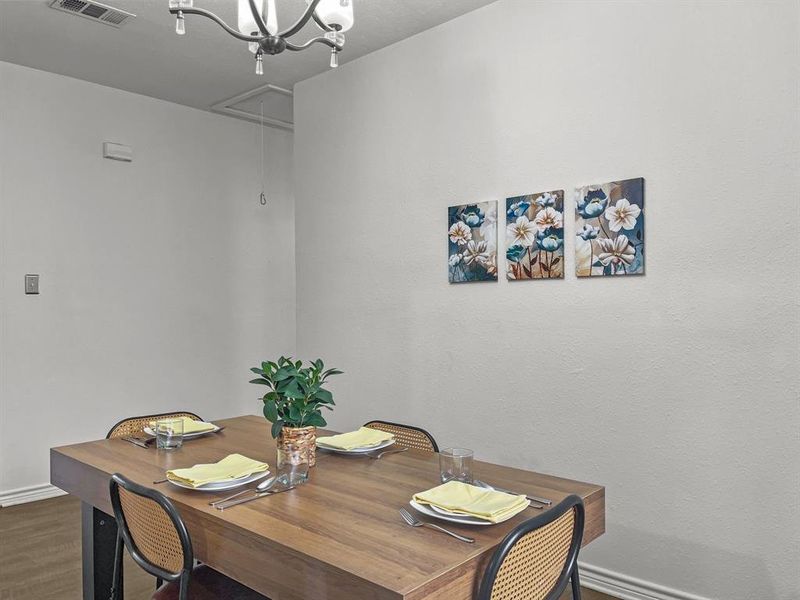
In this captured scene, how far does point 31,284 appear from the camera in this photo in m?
4.00

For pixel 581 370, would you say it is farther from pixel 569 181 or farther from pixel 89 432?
pixel 89 432

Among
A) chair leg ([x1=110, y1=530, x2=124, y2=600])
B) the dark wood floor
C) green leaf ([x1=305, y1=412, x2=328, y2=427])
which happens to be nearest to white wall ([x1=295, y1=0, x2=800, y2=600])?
the dark wood floor

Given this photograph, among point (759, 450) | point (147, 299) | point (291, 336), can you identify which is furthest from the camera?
point (291, 336)

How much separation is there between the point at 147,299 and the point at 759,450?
392 centimetres

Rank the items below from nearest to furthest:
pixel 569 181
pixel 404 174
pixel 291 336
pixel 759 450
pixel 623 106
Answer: pixel 759 450, pixel 623 106, pixel 569 181, pixel 404 174, pixel 291 336

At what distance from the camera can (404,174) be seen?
3.51 metres

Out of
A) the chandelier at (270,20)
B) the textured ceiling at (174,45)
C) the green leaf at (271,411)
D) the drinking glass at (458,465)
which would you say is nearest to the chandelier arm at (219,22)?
the chandelier at (270,20)

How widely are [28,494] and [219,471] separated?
114 inches

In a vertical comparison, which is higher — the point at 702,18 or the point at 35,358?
the point at 702,18

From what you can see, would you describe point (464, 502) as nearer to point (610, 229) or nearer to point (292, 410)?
point (292, 410)

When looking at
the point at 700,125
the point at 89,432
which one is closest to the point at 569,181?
the point at 700,125

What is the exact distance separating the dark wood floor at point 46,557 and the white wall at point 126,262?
353 millimetres

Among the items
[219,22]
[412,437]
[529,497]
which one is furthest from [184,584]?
[219,22]

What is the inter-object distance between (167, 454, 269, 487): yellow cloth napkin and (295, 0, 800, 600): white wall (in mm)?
1485
